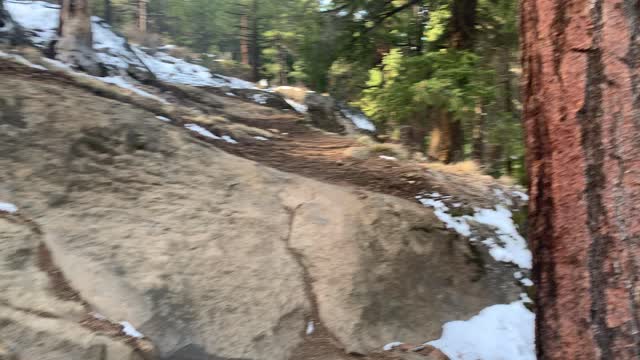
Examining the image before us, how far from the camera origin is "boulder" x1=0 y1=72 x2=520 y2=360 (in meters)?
3.95

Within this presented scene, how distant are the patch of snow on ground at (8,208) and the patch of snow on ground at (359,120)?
39.7ft

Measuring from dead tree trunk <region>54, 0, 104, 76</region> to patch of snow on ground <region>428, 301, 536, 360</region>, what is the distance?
26.0ft

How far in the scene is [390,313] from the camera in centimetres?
481

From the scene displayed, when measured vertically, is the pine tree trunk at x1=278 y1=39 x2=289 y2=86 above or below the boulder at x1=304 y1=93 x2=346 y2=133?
above

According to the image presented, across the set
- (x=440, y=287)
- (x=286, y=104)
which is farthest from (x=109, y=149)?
(x=286, y=104)

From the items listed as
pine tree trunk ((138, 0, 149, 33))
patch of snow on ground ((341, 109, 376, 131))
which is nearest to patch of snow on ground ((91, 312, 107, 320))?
patch of snow on ground ((341, 109, 376, 131))

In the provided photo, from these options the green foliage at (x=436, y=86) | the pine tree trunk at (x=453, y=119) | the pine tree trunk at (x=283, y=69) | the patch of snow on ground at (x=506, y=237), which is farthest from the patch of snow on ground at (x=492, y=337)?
the pine tree trunk at (x=283, y=69)

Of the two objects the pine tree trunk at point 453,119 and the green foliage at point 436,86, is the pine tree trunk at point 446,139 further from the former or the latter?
the green foliage at point 436,86

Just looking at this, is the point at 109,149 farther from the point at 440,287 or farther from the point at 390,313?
the point at 440,287

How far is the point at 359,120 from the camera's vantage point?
1673cm

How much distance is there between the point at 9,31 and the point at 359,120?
9.18 metres

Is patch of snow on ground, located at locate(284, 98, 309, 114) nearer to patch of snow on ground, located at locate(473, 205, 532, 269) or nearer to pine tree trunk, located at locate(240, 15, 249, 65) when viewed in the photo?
patch of snow on ground, located at locate(473, 205, 532, 269)

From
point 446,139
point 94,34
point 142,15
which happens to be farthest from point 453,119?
point 142,15

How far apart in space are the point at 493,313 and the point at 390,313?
Result: 1005 mm
